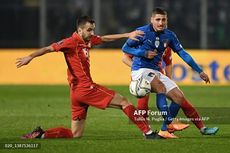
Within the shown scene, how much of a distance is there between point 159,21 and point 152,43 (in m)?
0.38

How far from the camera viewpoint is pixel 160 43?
1244cm

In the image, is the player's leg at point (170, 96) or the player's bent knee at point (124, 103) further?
the player's leg at point (170, 96)

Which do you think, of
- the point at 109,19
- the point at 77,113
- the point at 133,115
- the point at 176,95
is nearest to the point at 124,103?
the point at 133,115

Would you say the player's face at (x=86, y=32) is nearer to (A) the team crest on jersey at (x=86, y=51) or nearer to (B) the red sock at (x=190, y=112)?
(A) the team crest on jersey at (x=86, y=51)

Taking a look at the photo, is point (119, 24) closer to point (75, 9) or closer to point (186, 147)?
point (75, 9)

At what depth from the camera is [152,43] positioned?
12.4 m

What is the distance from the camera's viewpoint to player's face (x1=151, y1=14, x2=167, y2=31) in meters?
12.2

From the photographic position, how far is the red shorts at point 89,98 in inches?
469

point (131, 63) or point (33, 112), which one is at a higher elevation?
point (131, 63)

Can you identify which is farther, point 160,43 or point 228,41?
point 228,41

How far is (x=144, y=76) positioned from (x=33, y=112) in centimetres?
504

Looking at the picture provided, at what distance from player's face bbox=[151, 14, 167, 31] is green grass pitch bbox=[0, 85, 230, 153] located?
1.59 m

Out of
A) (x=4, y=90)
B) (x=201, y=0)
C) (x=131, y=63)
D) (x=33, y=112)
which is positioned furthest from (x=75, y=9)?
(x=131, y=63)

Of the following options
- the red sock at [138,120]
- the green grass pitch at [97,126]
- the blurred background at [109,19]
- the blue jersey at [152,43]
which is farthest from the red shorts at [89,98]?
the blurred background at [109,19]
